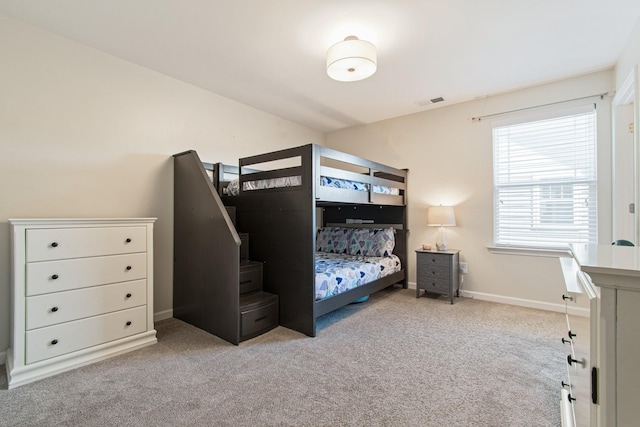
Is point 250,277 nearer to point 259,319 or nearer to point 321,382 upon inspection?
point 259,319

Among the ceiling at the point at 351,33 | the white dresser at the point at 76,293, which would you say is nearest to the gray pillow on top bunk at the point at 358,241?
the ceiling at the point at 351,33

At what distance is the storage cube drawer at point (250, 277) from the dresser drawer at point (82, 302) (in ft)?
2.57

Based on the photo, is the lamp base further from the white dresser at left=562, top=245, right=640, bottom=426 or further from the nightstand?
the white dresser at left=562, top=245, right=640, bottom=426

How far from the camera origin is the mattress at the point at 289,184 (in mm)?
2666

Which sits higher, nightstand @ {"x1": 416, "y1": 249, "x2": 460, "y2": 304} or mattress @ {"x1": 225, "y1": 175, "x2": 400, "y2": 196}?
mattress @ {"x1": 225, "y1": 175, "x2": 400, "y2": 196}

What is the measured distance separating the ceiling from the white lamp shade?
1.38 metres

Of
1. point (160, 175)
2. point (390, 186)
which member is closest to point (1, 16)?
point (160, 175)

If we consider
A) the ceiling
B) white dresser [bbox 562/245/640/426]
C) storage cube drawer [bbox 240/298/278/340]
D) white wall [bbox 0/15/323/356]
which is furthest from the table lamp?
white dresser [bbox 562/245/640/426]

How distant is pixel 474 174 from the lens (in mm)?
3611

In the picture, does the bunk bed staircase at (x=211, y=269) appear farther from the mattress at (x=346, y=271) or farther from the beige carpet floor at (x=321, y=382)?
the mattress at (x=346, y=271)

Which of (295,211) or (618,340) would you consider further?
(295,211)

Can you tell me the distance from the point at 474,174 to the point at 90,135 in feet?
13.3

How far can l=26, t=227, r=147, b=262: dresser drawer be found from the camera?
1.89 meters

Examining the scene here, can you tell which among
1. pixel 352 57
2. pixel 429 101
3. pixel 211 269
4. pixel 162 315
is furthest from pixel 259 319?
pixel 429 101
